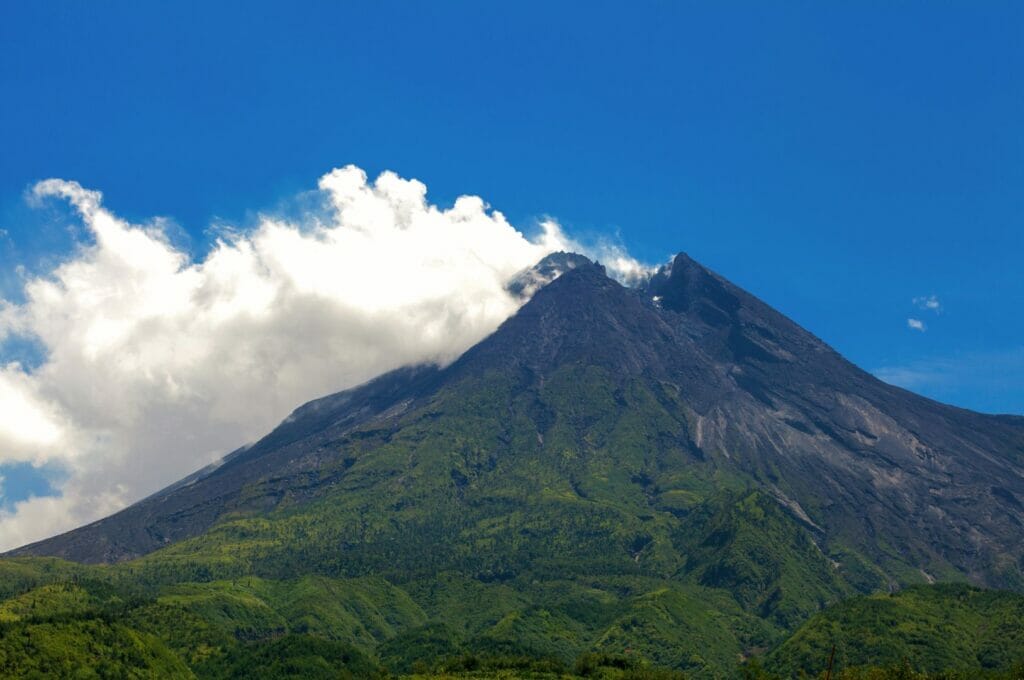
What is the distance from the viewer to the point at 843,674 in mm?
132625

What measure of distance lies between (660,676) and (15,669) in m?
126

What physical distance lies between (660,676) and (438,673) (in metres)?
44.1

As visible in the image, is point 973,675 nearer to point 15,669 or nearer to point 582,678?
point 582,678

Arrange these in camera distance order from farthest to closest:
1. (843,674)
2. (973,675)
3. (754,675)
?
(973,675) < (754,675) < (843,674)

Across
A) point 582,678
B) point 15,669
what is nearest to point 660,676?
point 582,678

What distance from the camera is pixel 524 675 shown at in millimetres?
194125

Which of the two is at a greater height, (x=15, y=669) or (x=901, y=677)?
(x=15, y=669)

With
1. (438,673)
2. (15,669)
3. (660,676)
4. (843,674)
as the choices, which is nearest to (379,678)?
(438,673)

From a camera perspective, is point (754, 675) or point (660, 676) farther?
point (660, 676)

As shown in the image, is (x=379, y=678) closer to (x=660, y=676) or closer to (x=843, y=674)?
(x=660, y=676)

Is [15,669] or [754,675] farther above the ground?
[15,669]

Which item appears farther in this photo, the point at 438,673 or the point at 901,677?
the point at 438,673

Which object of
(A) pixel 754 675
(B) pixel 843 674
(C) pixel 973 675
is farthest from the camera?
(C) pixel 973 675

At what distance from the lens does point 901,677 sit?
135750 millimetres
